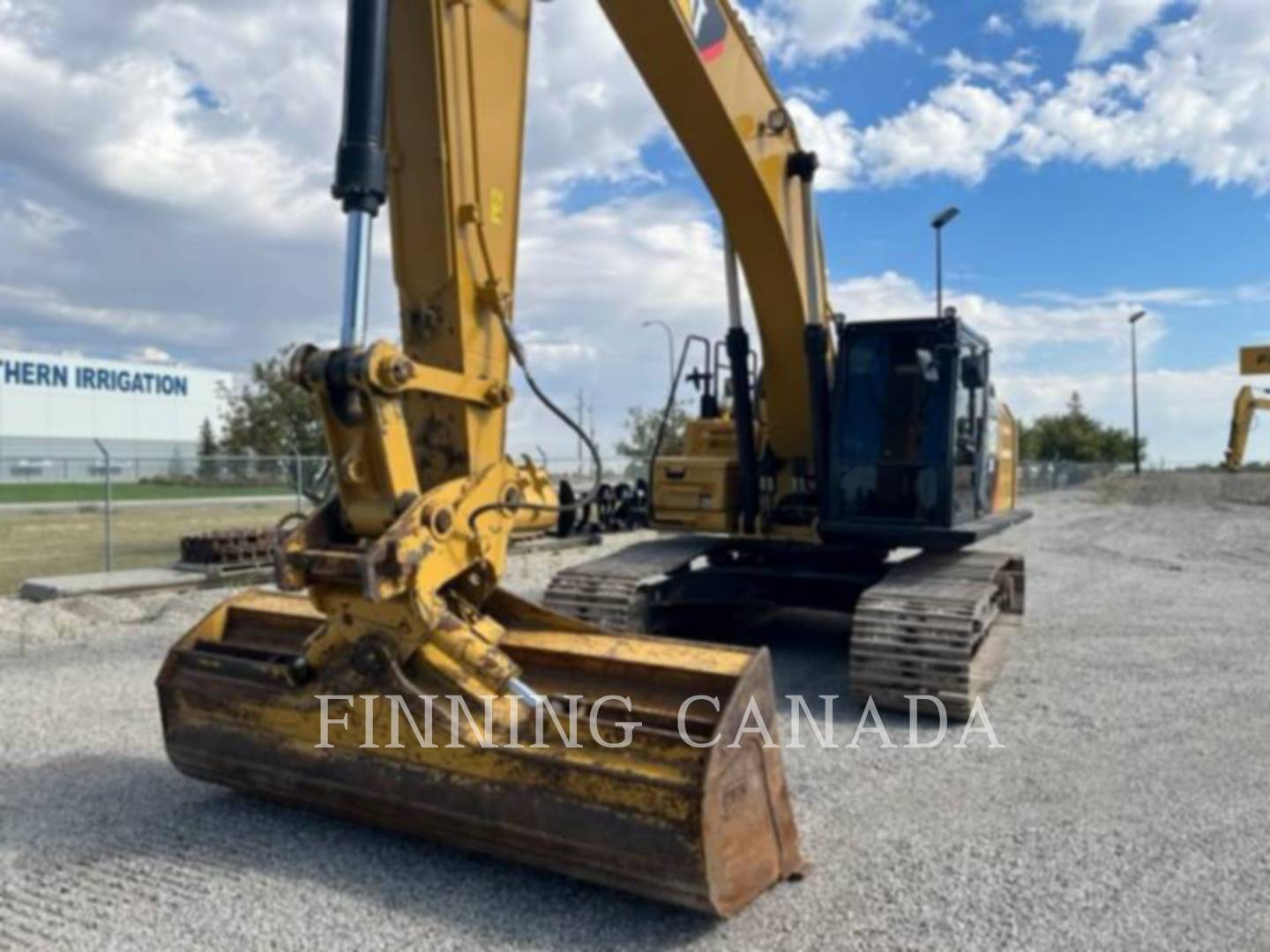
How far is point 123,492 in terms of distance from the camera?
27.1 meters

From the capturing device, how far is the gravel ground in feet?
11.2

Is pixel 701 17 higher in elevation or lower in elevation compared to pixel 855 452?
higher

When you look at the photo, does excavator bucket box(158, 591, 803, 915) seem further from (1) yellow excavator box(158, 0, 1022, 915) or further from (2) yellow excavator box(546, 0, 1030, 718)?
(2) yellow excavator box(546, 0, 1030, 718)

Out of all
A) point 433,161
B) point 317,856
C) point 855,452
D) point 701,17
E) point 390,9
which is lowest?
point 317,856

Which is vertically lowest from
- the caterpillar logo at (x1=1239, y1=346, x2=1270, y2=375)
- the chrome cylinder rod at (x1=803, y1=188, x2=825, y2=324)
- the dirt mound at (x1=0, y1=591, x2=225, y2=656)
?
the dirt mound at (x1=0, y1=591, x2=225, y2=656)

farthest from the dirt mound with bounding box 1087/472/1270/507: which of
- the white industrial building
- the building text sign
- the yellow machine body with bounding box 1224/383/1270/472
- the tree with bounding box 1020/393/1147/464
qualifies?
the building text sign

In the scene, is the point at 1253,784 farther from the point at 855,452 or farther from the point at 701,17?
the point at 701,17

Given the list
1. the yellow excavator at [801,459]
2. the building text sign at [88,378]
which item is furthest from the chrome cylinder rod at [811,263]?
the building text sign at [88,378]

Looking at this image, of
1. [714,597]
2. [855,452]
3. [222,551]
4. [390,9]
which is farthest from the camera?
[222,551]

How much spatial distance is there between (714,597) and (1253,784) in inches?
151

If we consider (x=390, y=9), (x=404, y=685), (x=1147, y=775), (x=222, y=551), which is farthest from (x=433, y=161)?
(x=222, y=551)

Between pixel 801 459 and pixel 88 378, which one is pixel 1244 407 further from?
pixel 88 378

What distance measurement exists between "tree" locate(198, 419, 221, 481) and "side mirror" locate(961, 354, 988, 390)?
13.0m

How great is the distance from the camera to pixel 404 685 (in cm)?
384
